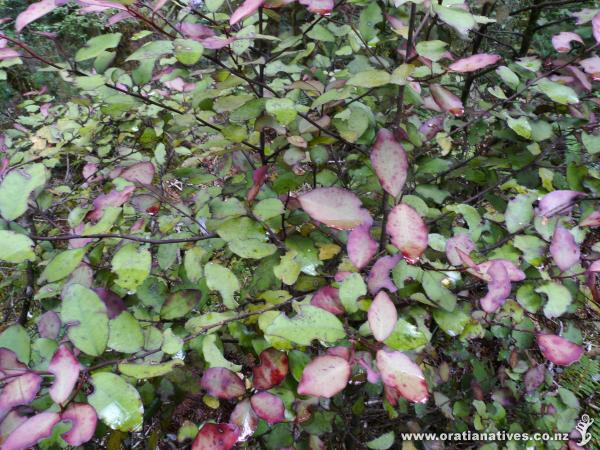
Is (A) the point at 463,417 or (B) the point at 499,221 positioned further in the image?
(A) the point at 463,417

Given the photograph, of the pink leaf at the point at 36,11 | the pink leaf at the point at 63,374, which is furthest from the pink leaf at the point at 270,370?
the pink leaf at the point at 36,11

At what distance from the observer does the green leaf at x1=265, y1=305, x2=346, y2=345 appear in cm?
49

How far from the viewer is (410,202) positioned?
0.81 m

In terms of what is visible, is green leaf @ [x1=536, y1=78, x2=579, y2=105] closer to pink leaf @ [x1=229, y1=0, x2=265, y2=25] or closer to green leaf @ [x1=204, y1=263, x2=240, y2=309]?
pink leaf @ [x1=229, y1=0, x2=265, y2=25]

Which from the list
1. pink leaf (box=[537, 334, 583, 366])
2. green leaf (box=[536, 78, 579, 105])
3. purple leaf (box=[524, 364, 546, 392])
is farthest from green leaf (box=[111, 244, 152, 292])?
purple leaf (box=[524, 364, 546, 392])

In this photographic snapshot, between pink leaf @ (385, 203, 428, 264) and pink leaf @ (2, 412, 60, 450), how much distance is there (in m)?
0.43

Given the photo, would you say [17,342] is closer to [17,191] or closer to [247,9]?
[17,191]

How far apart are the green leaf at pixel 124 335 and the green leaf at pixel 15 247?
132 mm

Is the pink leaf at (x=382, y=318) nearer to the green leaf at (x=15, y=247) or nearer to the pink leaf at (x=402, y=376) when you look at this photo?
the pink leaf at (x=402, y=376)

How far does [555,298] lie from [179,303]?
564mm

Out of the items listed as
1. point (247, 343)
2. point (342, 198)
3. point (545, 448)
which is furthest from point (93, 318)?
point (545, 448)

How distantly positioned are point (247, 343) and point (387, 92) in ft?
1.85

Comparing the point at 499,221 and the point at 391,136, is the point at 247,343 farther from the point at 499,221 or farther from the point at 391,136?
the point at 499,221

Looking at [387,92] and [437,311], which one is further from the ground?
[387,92]
